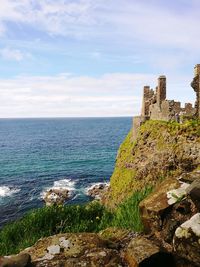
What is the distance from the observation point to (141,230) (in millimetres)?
10844

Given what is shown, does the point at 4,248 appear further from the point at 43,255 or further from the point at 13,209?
the point at 13,209

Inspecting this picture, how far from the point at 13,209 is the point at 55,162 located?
130ft

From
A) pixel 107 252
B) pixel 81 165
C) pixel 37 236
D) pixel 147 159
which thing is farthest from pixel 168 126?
pixel 81 165

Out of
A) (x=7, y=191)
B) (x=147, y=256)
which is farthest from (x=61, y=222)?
(x=7, y=191)

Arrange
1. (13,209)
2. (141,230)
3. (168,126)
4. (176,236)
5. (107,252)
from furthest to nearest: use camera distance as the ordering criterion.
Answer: (13,209) < (168,126) < (141,230) < (107,252) < (176,236)

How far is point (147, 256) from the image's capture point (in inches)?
310

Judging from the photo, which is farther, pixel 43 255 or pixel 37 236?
pixel 37 236

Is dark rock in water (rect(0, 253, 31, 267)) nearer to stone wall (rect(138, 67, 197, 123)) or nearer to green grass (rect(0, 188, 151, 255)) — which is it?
green grass (rect(0, 188, 151, 255))

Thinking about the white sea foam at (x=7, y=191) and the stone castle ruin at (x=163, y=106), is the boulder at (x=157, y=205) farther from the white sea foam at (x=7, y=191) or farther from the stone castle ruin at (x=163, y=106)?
the white sea foam at (x=7, y=191)

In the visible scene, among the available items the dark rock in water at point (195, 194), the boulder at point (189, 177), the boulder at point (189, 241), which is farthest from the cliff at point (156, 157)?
the boulder at point (189, 241)

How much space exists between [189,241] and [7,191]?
5482cm

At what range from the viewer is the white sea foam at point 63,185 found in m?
57.8

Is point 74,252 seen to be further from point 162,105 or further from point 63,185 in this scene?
point 63,185

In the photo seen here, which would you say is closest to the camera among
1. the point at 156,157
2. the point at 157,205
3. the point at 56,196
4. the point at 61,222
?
the point at 157,205
